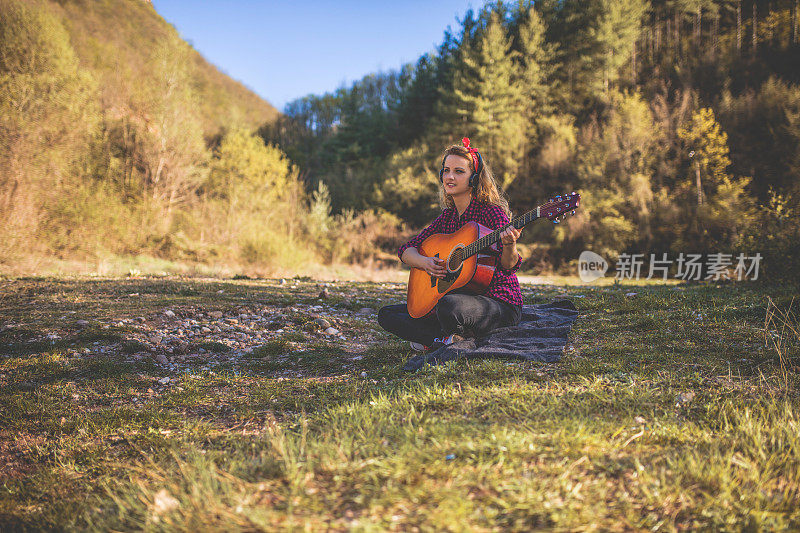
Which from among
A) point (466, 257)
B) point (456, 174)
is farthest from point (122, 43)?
point (466, 257)

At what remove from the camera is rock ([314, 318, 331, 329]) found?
237 inches

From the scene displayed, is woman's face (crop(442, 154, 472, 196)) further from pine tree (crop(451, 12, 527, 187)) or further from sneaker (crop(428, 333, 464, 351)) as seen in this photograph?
pine tree (crop(451, 12, 527, 187))

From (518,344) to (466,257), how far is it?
102cm

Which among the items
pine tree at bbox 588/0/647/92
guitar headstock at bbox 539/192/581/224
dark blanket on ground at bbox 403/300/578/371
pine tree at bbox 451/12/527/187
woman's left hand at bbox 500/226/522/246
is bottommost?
dark blanket on ground at bbox 403/300/578/371

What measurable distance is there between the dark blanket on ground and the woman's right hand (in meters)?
0.73

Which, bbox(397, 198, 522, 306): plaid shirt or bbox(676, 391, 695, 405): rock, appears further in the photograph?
bbox(397, 198, 522, 306): plaid shirt

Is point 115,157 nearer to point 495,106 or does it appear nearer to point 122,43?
point 122,43

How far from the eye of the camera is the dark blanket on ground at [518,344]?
151 inches

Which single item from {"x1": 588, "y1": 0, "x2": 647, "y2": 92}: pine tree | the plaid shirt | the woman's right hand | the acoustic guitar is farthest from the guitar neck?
{"x1": 588, "y1": 0, "x2": 647, "y2": 92}: pine tree

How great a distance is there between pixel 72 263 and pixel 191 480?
1817 cm

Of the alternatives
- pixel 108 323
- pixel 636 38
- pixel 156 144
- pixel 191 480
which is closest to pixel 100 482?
pixel 191 480

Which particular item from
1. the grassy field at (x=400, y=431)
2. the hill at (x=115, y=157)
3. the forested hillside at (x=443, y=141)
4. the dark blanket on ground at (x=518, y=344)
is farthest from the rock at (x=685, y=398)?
the hill at (x=115, y=157)

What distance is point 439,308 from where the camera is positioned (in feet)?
13.3

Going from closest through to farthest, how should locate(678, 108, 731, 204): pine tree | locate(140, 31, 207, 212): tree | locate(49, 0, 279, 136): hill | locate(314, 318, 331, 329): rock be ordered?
locate(314, 318, 331, 329): rock → locate(140, 31, 207, 212): tree → locate(49, 0, 279, 136): hill → locate(678, 108, 731, 204): pine tree
